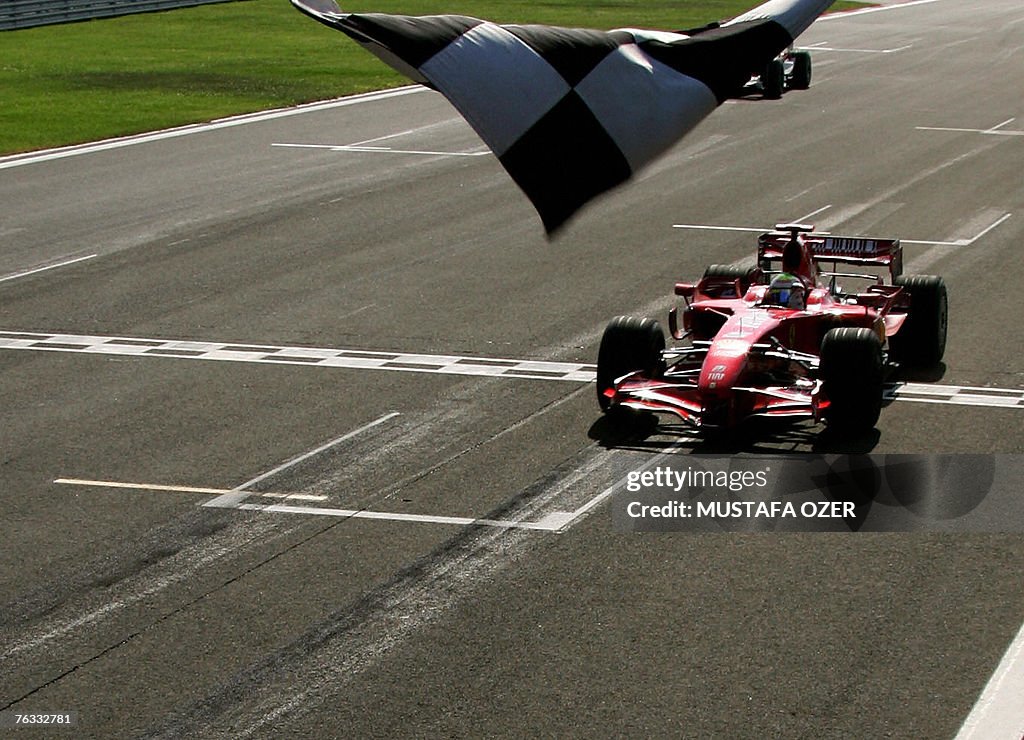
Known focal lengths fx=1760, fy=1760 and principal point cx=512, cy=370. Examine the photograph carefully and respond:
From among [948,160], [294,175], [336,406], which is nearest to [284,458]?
[336,406]

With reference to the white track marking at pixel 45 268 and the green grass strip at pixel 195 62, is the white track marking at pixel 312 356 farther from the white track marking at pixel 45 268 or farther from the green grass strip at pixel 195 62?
the green grass strip at pixel 195 62

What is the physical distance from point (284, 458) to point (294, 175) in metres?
16.5

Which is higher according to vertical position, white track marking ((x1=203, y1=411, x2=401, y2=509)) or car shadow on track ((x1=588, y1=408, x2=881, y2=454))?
white track marking ((x1=203, y1=411, x2=401, y2=509))

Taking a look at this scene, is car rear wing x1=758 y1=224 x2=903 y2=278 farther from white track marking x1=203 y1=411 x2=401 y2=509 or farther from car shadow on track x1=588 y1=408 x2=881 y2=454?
white track marking x1=203 y1=411 x2=401 y2=509

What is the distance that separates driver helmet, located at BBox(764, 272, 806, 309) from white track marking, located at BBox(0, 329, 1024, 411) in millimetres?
1187

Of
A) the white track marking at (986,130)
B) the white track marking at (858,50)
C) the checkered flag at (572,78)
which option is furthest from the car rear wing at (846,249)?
the white track marking at (858,50)

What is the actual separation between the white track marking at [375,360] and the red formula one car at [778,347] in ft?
2.44

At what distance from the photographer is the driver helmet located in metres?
14.1

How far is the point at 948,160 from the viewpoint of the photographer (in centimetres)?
2983

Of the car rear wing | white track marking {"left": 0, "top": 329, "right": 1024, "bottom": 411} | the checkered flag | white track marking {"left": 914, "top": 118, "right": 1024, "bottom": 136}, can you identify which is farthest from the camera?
white track marking {"left": 914, "top": 118, "right": 1024, "bottom": 136}

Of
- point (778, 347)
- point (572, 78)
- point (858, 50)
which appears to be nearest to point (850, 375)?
point (778, 347)

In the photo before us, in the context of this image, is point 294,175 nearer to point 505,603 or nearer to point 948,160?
point 948,160

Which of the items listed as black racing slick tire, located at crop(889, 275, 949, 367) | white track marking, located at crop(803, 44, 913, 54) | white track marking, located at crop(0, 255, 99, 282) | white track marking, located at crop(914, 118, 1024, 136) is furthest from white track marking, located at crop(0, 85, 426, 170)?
black racing slick tire, located at crop(889, 275, 949, 367)

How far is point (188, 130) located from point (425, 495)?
23.9 m
